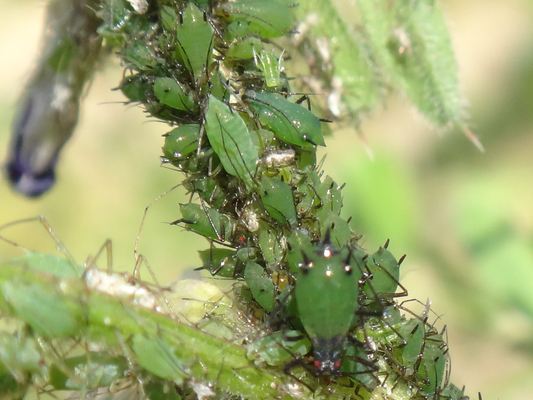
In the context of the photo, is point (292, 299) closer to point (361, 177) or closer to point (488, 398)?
point (361, 177)

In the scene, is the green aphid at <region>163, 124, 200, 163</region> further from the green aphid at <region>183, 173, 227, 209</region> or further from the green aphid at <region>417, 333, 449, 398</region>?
the green aphid at <region>417, 333, 449, 398</region>

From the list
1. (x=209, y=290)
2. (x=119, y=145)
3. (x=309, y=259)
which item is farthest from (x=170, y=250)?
(x=309, y=259)

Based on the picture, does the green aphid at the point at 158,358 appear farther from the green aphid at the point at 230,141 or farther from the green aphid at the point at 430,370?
the green aphid at the point at 430,370

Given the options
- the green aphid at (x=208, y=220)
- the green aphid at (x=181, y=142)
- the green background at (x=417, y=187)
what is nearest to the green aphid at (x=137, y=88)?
the green aphid at (x=181, y=142)

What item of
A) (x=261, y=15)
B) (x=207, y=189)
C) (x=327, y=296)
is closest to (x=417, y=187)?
(x=261, y=15)

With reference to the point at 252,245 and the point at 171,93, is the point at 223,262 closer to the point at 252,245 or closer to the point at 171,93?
the point at 252,245

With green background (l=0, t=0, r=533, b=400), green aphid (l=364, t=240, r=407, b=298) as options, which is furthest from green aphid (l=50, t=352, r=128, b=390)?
green background (l=0, t=0, r=533, b=400)
